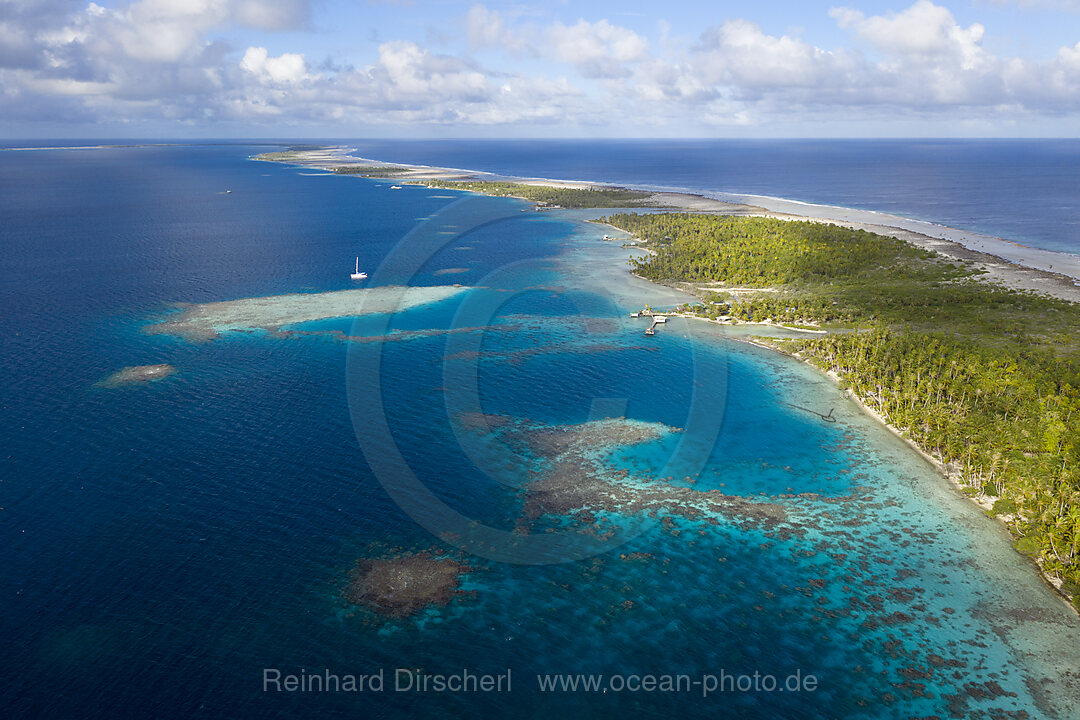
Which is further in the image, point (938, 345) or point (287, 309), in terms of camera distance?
point (287, 309)

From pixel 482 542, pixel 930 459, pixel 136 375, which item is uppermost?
pixel 930 459

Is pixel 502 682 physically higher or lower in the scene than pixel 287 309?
lower

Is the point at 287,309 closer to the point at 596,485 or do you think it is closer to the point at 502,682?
the point at 596,485

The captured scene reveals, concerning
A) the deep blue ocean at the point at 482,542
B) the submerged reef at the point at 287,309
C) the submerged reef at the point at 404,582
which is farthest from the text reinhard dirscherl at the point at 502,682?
the submerged reef at the point at 287,309

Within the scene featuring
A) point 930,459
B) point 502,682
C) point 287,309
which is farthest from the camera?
point 287,309

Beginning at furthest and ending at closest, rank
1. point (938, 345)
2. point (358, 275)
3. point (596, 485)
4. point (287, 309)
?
point (358, 275) → point (287, 309) → point (938, 345) → point (596, 485)

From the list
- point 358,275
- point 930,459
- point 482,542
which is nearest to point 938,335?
point 930,459

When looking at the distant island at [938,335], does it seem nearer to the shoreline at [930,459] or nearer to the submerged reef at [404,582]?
the shoreline at [930,459]
